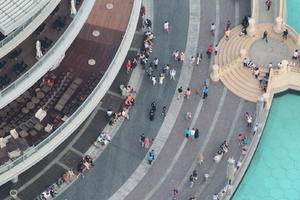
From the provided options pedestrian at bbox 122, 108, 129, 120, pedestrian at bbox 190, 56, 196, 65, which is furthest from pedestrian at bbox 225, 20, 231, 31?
pedestrian at bbox 122, 108, 129, 120

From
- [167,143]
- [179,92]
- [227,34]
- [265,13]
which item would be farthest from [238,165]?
[265,13]

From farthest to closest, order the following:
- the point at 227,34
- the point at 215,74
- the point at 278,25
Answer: the point at 227,34, the point at 278,25, the point at 215,74

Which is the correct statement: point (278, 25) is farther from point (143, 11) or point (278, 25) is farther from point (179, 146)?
point (179, 146)

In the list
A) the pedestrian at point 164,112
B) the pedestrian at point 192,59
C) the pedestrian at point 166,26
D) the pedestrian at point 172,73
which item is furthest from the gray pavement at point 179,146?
the pedestrian at point 166,26

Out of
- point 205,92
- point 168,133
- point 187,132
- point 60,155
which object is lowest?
point 60,155

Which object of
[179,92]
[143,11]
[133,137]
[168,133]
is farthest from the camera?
[143,11]

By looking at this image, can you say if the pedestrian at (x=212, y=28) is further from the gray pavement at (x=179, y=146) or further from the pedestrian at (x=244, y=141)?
the pedestrian at (x=244, y=141)

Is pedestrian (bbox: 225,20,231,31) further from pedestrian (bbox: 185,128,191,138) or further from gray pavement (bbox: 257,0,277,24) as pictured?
pedestrian (bbox: 185,128,191,138)

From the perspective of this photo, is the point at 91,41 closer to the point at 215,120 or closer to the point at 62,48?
the point at 62,48
